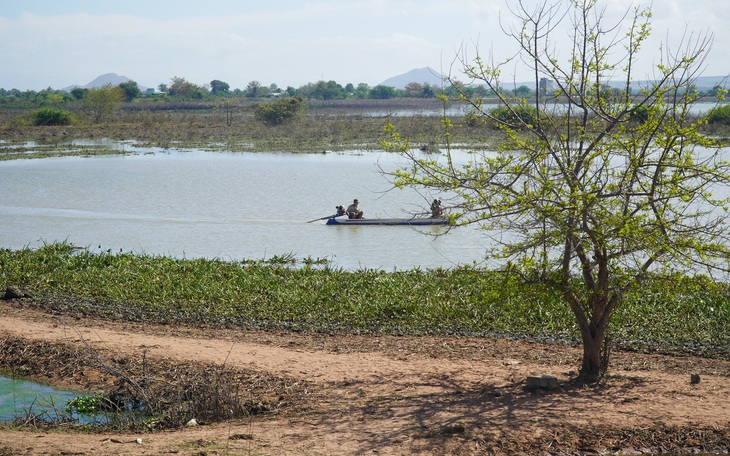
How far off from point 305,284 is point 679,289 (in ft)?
23.2

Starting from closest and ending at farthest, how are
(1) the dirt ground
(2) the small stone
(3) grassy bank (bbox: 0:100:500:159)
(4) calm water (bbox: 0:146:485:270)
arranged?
(1) the dirt ground < (2) the small stone < (4) calm water (bbox: 0:146:485:270) < (3) grassy bank (bbox: 0:100:500:159)

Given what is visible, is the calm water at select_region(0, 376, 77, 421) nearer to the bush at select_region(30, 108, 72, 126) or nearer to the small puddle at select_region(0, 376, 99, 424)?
the small puddle at select_region(0, 376, 99, 424)

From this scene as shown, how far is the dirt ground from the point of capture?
23.3 feet

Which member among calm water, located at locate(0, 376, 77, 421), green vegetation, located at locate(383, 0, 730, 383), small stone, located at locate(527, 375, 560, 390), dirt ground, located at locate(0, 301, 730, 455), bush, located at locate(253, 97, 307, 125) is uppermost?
bush, located at locate(253, 97, 307, 125)

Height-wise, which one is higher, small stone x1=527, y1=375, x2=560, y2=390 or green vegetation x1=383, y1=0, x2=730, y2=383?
green vegetation x1=383, y1=0, x2=730, y2=383

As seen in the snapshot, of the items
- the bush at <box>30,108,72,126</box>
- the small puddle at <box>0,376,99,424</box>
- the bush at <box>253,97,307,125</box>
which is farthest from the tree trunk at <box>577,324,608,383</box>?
the bush at <box>30,108,72,126</box>

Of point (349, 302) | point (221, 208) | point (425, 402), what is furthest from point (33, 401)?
point (221, 208)

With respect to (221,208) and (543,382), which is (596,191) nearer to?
(543,382)

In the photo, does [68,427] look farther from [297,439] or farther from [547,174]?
[547,174]

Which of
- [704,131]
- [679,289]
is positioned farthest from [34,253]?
[704,131]

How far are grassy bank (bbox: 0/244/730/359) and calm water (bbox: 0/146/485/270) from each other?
5.68 ft

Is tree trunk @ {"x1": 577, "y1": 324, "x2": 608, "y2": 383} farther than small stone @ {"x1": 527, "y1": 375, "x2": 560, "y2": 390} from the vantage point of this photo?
Yes

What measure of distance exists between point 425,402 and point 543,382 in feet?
4.21

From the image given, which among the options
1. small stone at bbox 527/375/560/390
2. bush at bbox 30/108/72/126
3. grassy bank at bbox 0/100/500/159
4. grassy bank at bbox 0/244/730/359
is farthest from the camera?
bush at bbox 30/108/72/126
